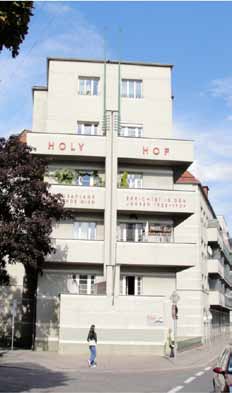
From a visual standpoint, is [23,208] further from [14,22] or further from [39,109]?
[14,22]

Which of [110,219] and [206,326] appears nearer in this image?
[110,219]

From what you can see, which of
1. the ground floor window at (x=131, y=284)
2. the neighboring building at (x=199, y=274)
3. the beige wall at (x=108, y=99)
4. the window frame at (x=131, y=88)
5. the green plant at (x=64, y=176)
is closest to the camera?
the ground floor window at (x=131, y=284)

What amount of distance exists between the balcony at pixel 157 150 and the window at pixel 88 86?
5.07 meters

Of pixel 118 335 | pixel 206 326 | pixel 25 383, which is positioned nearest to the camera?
pixel 25 383

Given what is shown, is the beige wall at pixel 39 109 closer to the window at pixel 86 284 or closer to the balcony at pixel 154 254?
the window at pixel 86 284

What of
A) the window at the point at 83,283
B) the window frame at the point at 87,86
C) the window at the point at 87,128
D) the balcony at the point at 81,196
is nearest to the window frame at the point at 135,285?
the window at the point at 83,283

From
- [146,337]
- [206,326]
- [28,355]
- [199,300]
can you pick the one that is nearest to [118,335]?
[146,337]

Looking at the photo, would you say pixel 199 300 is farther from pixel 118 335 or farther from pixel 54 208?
pixel 54 208

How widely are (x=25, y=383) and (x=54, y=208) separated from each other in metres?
13.4

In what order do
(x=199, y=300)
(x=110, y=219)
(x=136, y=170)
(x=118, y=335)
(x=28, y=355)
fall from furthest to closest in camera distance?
(x=199, y=300) → (x=136, y=170) → (x=110, y=219) → (x=118, y=335) → (x=28, y=355)

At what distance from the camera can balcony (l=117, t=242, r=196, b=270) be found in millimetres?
33719

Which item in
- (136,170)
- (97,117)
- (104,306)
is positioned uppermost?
(97,117)

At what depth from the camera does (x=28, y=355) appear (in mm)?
27953

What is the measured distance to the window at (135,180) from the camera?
36594 millimetres
